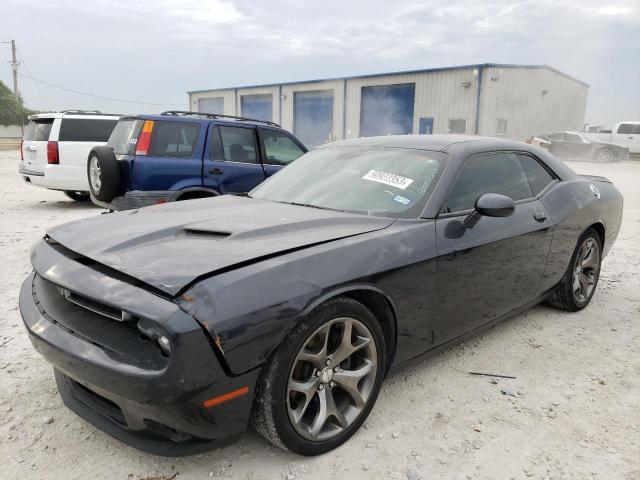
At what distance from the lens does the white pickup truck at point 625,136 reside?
2452 centimetres

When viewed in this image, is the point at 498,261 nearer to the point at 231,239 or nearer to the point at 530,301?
the point at 530,301

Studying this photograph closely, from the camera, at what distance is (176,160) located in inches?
234

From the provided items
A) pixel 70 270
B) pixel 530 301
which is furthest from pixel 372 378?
pixel 530 301

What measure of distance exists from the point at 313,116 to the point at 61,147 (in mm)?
21744

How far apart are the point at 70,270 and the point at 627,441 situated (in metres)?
2.82

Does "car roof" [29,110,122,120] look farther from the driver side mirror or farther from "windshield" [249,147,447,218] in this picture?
the driver side mirror

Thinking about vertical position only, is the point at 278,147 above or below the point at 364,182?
above

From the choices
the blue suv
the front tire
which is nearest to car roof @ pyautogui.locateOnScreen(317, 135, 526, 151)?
the front tire

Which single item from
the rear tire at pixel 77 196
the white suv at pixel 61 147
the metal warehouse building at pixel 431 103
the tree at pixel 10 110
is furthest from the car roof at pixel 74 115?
the tree at pixel 10 110

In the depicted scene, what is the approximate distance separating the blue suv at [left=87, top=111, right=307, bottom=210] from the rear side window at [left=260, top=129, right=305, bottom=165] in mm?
16

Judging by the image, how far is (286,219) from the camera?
2652 mm

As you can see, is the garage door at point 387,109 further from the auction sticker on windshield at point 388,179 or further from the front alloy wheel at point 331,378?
the front alloy wheel at point 331,378

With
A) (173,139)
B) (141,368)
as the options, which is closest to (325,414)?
(141,368)

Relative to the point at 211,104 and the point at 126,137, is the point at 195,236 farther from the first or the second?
the point at 211,104
